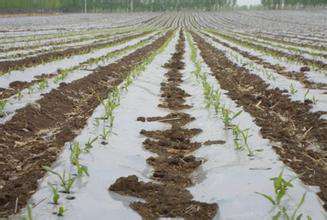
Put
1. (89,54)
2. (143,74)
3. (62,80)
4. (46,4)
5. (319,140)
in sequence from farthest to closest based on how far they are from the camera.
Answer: (46,4) → (89,54) → (143,74) → (62,80) → (319,140)

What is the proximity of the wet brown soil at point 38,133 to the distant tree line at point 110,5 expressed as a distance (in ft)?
172

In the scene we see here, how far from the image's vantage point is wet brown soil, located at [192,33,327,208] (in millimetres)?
3373

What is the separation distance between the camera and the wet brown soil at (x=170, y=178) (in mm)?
2748

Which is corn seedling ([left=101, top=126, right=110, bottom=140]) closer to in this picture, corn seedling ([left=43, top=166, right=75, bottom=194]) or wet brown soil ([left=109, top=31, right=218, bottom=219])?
wet brown soil ([left=109, top=31, right=218, bottom=219])

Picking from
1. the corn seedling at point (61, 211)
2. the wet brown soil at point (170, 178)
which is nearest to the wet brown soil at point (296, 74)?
the wet brown soil at point (170, 178)

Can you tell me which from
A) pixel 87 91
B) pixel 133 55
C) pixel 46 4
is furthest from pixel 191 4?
pixel 87 91

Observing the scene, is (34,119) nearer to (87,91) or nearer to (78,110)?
(78,110)

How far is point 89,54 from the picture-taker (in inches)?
454

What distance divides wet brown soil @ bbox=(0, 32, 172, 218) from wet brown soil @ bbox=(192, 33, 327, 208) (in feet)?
5.96

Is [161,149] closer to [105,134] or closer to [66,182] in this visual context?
[105,134]

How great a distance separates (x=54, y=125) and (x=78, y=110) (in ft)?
2.65

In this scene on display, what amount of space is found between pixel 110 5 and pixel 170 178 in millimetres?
Answer: 79581

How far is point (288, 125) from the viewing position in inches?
185

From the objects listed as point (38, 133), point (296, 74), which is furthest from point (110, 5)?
point (38, 133)
